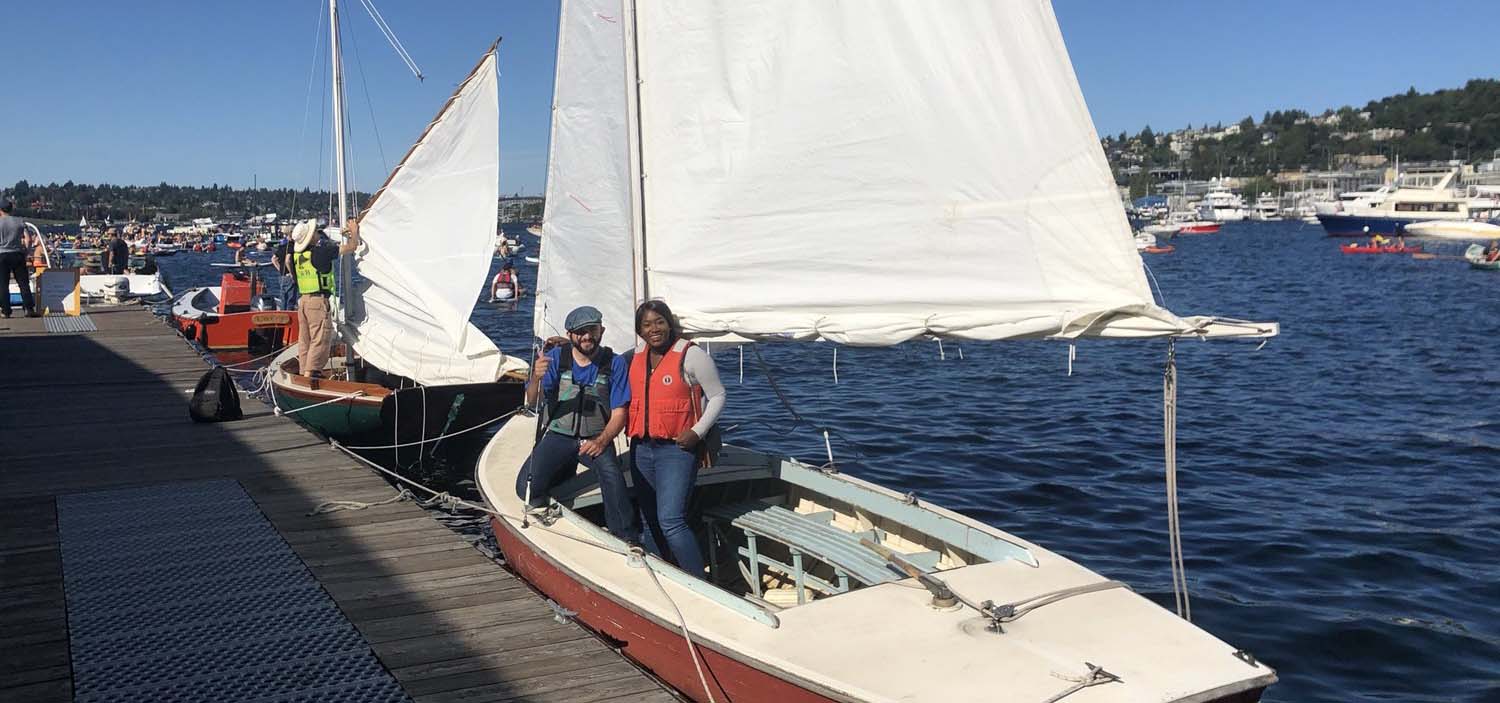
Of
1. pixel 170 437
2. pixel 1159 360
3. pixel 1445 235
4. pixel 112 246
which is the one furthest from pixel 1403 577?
pixel 1445 235

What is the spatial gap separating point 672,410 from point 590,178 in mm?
2078

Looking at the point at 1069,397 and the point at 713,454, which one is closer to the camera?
the point at 713,454

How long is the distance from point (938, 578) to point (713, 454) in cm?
192

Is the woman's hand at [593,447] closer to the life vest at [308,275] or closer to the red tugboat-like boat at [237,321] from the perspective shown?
the life vest at [308,275]

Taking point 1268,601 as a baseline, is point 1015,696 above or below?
above

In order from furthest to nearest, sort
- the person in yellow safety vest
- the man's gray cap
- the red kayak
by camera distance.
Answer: the red kayak
the person in yellow safety vest
the man's gray cap

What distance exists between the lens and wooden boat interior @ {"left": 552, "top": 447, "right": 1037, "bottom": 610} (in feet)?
22.1

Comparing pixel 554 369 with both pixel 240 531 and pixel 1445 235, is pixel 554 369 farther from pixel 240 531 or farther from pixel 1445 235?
pixel 1445 235

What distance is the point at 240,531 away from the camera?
331 inches

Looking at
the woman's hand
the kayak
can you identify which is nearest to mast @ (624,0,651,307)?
the woman's hand

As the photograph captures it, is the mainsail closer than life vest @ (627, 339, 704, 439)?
Yes

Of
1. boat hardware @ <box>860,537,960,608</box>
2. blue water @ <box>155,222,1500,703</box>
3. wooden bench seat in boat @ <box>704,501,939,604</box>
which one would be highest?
boat hardware @ <box>860,537,960,608</box>

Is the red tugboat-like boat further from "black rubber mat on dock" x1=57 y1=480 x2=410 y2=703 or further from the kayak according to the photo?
Result: the kayak

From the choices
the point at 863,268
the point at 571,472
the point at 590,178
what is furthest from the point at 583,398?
the point at 863,268
